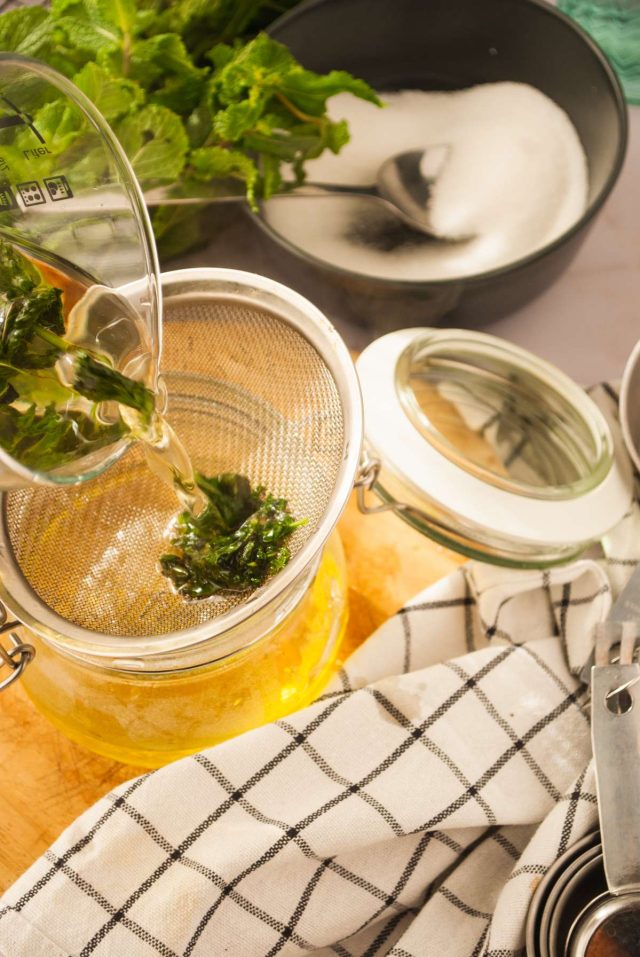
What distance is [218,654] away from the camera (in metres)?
0.66

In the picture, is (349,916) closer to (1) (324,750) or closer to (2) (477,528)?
(1) (324,750)

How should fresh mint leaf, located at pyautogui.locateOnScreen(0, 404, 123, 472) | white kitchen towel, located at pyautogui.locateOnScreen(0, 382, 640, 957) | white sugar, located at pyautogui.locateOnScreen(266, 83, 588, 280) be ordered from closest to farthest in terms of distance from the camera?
fresh mint leaf, located at pyautogui.locateOnScreen(0, 404, 123, 472) < white kitchen towel, located at pyautogui.locateOnScreen(0, 382, 640, 957) < white sugar, located at pyautogui.locateOnScreen(266, 83, 588, 280)

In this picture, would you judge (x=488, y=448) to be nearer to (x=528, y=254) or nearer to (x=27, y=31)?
(x=528, y=254)

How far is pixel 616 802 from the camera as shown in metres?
0.64

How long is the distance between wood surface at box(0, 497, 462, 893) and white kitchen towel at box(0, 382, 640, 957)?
0.27 ft

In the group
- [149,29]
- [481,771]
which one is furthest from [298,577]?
[149,29]

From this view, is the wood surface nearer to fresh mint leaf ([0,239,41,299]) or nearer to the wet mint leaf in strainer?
the wet mint leaf in strainer

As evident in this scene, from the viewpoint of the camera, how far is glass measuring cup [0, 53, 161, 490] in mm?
564

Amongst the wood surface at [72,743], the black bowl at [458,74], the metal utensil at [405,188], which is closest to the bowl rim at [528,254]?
the black bowl at [458,74]

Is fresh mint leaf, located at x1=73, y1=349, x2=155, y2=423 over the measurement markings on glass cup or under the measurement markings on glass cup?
under

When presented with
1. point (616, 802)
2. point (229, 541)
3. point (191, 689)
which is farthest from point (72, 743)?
point (616, 802)

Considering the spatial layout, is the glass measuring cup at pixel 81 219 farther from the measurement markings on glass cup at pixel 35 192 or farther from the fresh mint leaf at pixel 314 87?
the fresh mint leaf at pixel 314 87

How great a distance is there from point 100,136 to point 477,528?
0.41 m

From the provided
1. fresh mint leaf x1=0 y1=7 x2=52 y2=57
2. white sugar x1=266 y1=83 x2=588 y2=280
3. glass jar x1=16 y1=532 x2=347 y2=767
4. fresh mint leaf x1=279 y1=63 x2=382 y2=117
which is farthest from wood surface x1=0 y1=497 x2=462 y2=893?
fresh mint leaf x1=0 y1=7 x2=52 y2=57
